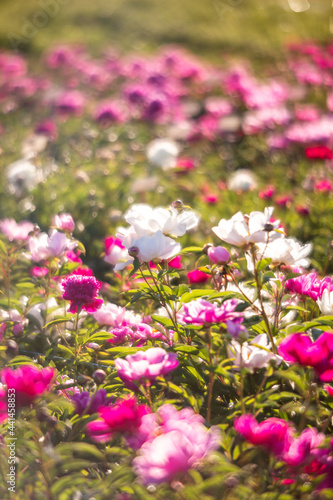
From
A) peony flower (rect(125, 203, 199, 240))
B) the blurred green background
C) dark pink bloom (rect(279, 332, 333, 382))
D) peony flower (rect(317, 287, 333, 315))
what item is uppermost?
peony flower (rect(125, 203, 199, 240))

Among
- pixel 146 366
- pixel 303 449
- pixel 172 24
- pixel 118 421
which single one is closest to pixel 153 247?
pixel 146 366

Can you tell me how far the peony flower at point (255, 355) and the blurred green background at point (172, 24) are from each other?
239 inches

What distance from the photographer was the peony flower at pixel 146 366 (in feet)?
2.82

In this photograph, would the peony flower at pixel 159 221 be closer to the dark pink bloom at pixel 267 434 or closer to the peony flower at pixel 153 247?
the peony flower at pixel 153 247

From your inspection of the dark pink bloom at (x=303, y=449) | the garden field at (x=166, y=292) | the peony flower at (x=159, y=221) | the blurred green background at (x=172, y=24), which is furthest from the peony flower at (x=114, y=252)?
the blurred green background at (x=172, y=24)

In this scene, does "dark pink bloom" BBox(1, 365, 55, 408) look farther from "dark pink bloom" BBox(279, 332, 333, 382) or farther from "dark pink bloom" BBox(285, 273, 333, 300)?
"dark pink bloom" BBox(285, 273, 333, 300)

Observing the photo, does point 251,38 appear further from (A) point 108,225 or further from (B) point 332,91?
(A) point 108,225

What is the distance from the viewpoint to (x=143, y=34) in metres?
7.99

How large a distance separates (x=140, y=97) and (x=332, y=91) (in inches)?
76.7

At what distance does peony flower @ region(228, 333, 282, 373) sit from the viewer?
0.91 meters

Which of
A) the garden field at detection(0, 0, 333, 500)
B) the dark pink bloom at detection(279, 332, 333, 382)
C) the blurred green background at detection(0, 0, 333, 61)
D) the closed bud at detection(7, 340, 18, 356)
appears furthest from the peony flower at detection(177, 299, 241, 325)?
the blurred green background at detection(0, 0, 333, 61)

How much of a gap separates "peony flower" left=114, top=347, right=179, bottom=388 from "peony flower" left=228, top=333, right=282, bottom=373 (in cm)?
13

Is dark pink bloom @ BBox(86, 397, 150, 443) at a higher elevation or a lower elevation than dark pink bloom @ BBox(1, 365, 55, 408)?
lower

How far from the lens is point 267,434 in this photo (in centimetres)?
80
